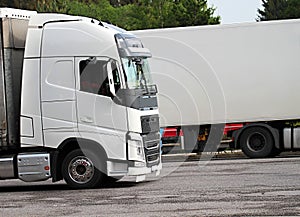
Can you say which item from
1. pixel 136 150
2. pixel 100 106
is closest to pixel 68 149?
pixel 100 106

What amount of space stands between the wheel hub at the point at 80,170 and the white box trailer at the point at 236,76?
26.7ft

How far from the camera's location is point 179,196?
15398 mm

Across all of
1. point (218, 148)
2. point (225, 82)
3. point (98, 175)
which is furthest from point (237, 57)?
point (98, 175)

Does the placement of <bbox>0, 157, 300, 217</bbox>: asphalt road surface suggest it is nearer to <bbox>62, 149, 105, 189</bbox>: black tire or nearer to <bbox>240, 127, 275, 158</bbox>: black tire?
<bbox>62, 149, 105, 189</bbox>: black tire

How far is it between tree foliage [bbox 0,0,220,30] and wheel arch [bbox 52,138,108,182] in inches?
1088

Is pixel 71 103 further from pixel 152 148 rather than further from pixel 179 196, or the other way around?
pixel 179 196

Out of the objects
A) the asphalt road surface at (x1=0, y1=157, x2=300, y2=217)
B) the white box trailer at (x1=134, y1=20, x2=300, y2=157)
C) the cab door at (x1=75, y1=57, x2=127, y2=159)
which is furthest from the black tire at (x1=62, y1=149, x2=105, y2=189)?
the white box trailer at (x1=134, y1=20, x2=300, y2=157)

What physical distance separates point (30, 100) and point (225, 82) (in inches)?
361

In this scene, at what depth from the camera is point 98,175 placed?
57.1ft

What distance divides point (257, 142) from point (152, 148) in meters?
7.70

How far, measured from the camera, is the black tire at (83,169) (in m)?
17.4

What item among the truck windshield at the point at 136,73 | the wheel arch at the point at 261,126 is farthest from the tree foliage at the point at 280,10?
the truck windshield at the point at 136,73

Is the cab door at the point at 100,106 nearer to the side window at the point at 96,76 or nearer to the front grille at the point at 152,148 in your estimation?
the side window at the point at 96,76

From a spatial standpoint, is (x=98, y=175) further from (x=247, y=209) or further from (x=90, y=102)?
(x=247, y=209)
